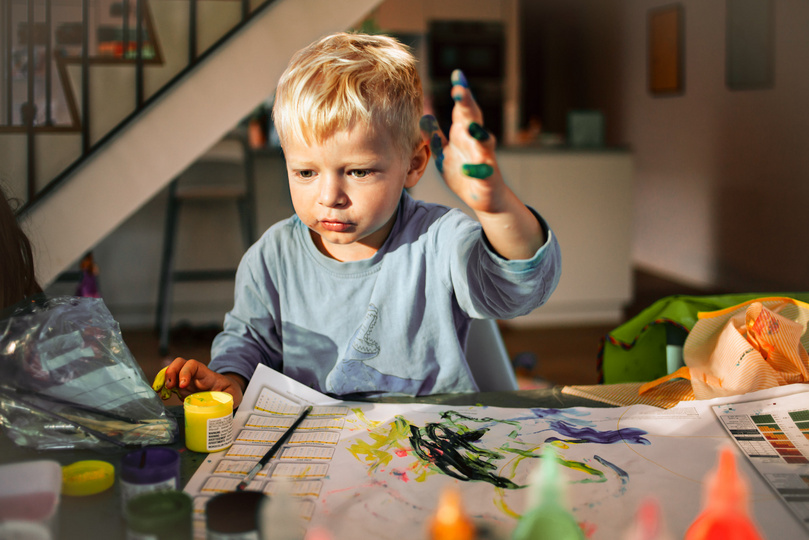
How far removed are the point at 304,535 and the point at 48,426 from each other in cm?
30

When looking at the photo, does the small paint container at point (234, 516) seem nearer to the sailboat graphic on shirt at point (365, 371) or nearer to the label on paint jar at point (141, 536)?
the label on paint jar at point (141, 536)

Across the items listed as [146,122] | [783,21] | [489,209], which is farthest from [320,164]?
[783,21]

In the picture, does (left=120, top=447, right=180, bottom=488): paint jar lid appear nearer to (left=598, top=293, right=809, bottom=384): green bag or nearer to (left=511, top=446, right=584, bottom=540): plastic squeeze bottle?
(left=511, top=446, right=584, bottom=540): plastic squeeze bottle

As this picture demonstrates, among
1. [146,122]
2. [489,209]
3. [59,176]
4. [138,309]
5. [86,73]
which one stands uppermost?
[86,73]

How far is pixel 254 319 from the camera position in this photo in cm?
96

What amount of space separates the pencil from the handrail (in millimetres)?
1360

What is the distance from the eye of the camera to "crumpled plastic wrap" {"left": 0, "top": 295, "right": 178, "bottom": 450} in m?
0.64

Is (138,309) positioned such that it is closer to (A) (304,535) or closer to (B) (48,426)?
(B) (48,426)

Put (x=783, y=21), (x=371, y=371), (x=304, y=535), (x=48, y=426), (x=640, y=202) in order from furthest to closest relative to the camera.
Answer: (x=640, y=202) → (x=783, y=21) → (x=371, y=371) → (x=48, y=426) → (x=304, y=535)

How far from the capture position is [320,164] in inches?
30.5

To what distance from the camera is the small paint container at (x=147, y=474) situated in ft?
1.80

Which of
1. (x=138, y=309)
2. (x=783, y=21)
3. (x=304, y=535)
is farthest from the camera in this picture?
(x=783, y=21)

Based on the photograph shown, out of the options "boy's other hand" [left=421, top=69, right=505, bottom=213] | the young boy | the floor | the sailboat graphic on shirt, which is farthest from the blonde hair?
the floor

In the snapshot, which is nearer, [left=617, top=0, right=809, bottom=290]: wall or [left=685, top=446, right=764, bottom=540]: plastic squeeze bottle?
[left=685, top=446, right=764, bottom=540]: plastic squeeze bottle
